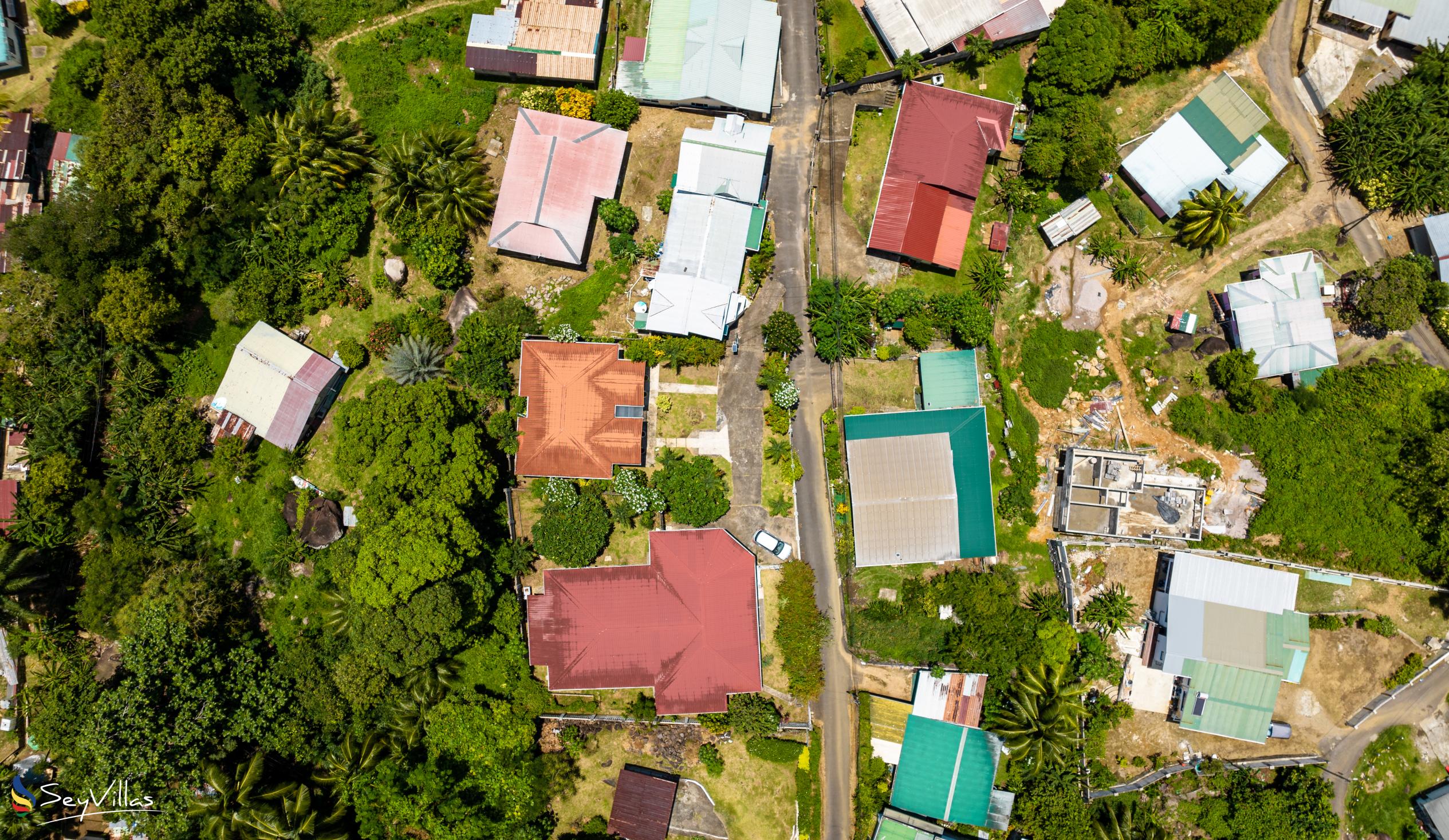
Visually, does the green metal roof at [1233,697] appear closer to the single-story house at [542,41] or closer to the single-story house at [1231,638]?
the single-story house at [1231,638]

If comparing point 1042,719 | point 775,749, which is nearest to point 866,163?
point 1042,719

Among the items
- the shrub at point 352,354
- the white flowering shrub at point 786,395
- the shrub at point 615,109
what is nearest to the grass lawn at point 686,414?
the white flowering shrub at point 786,395

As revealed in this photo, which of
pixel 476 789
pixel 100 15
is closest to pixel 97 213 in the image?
pixel 100 15

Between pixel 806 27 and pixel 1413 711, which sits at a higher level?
pixel 806 27

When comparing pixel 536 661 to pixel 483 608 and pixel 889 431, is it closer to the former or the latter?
pixel 483 608

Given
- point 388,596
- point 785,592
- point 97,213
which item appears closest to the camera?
point 388,596

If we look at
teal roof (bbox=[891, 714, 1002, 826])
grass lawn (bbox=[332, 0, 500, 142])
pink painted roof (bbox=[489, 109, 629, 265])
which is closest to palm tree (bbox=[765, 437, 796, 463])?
pink painted roof (bbox=[489, 109, 629, 265])
